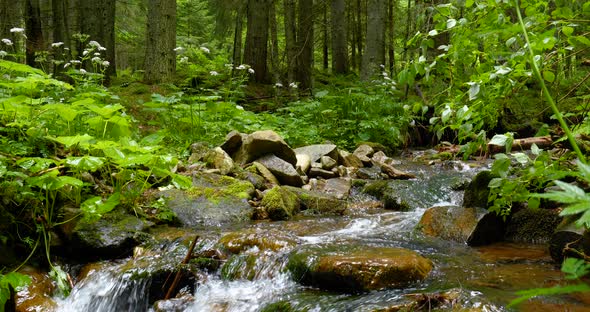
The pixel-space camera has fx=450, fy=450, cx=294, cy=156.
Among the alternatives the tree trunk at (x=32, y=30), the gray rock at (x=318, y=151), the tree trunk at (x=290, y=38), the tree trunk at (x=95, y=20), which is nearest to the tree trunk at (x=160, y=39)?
the tree trunk at (x=95, y=20)

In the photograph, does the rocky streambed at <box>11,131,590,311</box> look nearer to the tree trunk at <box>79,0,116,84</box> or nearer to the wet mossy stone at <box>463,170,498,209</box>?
the wet mossy stone at <box>463,170,498,209</box>

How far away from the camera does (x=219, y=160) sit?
606cm

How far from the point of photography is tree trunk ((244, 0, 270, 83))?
12117 millimetres

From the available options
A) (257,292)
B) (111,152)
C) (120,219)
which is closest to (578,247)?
(257,292)

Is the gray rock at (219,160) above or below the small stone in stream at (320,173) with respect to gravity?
above

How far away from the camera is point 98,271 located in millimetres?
3645

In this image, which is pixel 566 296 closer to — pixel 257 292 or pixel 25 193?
pixel 257 292

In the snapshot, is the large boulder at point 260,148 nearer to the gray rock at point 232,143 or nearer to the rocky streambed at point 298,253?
the gray rock at point 232,143

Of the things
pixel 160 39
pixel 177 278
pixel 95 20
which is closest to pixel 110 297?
pixel 177 278

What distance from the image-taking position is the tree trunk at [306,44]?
1150 centimetres

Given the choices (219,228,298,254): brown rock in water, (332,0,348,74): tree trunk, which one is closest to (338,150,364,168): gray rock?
(219,228,298,254): brown rock in water

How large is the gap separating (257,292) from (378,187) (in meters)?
3.18

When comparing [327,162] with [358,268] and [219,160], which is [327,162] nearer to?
[219,160]

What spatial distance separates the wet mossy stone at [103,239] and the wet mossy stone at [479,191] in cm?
336
